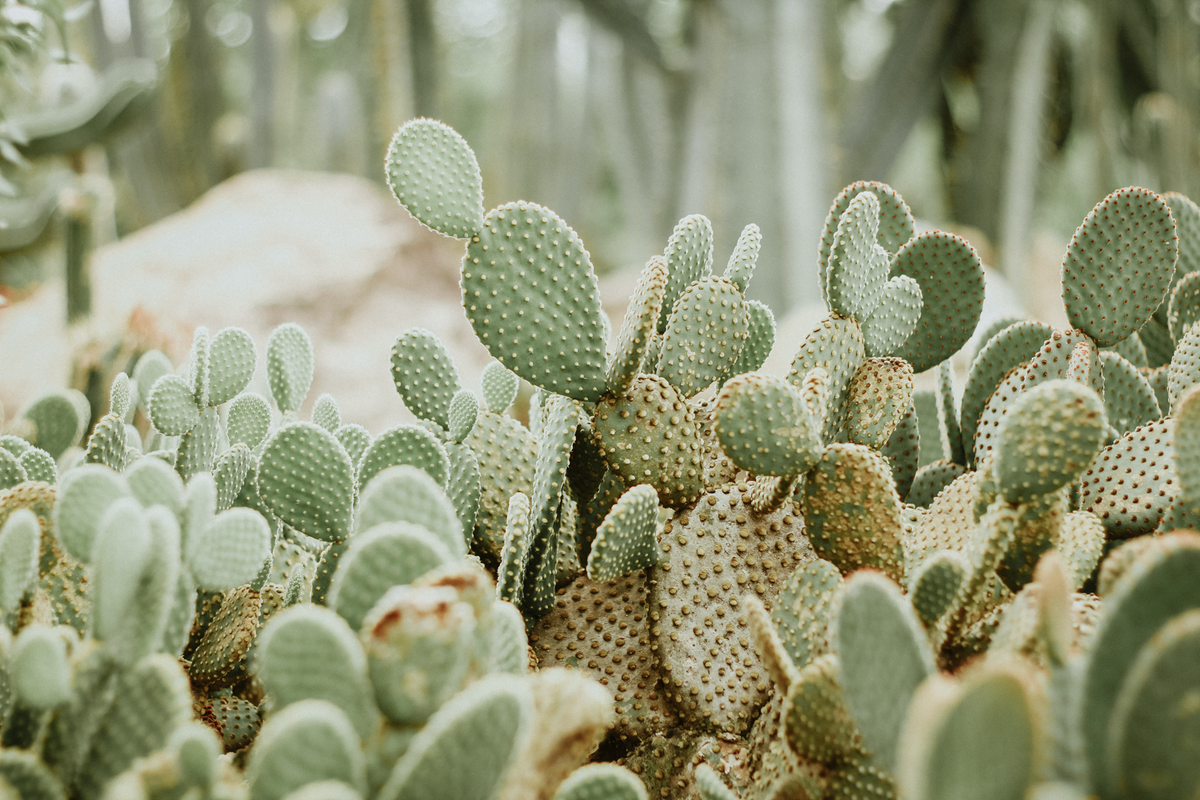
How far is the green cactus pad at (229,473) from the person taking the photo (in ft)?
4.09

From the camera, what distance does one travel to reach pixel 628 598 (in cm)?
120

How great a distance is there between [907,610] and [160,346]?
9.43 ft

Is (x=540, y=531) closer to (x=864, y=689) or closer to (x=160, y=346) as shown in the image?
(x=864, y=689)

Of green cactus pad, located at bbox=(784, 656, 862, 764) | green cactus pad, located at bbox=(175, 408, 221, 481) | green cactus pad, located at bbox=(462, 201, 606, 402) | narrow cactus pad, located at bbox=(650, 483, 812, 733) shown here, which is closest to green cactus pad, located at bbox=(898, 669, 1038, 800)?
green cactus pad, located at bbox=(784, 656, 862, 764)

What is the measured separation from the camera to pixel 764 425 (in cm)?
96

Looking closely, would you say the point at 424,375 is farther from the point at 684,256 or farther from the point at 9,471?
the point at 9,471

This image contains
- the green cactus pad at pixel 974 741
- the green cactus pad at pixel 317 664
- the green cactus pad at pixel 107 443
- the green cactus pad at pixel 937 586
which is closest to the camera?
the green cactus pad at pixel 974 741

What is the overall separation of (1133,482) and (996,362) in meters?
0.27

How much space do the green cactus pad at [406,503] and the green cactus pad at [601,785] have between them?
0.23 meters

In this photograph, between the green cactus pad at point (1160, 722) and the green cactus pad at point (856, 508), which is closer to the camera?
the green cactus pad at point (1160, 722)

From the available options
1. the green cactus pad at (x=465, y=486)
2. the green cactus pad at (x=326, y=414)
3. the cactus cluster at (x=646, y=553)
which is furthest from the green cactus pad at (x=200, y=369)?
the green cactus pad at (x=465, y=486)

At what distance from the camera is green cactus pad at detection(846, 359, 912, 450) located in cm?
118

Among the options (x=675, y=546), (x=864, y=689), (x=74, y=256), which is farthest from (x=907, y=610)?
(x=74, y=256)

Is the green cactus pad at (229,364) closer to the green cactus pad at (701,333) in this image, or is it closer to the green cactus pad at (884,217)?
the green cactus pad at (701,333)
